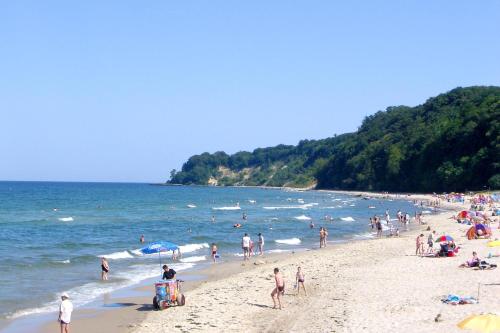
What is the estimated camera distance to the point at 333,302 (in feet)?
54.3

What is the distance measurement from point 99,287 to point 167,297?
5479 mm

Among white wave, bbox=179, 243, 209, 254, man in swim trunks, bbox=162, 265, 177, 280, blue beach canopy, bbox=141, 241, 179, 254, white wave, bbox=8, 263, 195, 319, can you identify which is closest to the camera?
man in swim trunks, bbox=162, 265, 177, 280

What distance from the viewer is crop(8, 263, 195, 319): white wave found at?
18.1m

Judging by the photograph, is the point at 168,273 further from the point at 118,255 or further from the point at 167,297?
the point at 118,255

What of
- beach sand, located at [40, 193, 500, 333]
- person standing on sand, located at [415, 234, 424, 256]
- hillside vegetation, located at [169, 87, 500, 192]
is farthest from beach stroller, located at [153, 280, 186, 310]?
hillside vegetation, located at [169, 87, 500, 192]

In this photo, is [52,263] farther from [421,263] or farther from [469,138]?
[469,138]

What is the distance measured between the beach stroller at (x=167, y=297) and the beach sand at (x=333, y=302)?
0.98 feet

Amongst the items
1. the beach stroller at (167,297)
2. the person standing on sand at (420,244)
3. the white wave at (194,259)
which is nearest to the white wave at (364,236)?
the person standing on sand at (420,244)

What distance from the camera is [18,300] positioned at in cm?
1942

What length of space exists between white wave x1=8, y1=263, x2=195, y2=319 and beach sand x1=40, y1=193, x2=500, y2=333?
198cm

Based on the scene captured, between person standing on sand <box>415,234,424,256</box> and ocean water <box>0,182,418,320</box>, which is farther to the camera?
person standing on sand <box>415,234,424,256</box>

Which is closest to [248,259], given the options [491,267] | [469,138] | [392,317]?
[491,267]

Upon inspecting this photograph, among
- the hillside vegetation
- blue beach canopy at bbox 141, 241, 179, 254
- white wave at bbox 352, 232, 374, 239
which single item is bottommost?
white wave at bbox 352, 232, 374, 239

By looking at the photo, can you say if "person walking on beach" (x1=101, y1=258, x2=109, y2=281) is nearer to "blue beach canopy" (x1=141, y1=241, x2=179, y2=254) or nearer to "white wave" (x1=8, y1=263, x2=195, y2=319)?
"white wave" (x1=8, y1=263, x2=195, y2=319)
